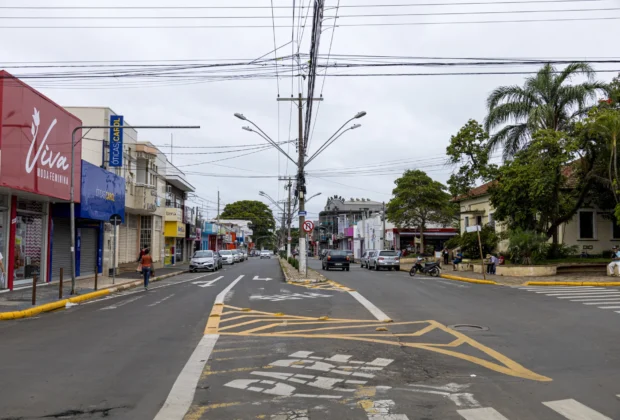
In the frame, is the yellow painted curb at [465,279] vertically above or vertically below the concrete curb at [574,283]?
below

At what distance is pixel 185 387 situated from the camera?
20.8 ft

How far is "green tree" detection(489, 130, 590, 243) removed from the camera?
85.2ft

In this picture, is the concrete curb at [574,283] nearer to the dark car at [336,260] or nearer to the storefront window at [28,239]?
the dark car at [336,260]

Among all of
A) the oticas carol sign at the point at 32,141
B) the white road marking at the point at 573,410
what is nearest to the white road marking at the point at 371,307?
the white road marking at the point at 573,410

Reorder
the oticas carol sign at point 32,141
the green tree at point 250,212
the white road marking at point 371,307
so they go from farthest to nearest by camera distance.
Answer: the green tree at point 250,212 → the oticas carol sign at point 32,141 → the white road marking at point 371,307

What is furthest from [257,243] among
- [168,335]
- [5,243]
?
[168,335]

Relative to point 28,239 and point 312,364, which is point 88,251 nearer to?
point 28,239

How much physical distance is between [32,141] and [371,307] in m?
12.7

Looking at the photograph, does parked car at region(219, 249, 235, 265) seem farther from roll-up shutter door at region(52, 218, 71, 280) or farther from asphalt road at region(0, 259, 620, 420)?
asphalt road at region(0, 259, 620, 420)

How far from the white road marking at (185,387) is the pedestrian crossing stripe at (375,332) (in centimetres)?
187

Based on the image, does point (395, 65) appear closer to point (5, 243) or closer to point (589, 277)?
point (5, 243)

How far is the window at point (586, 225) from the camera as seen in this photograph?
108ft

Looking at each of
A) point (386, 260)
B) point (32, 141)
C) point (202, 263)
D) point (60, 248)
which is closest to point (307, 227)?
point (60, 248)

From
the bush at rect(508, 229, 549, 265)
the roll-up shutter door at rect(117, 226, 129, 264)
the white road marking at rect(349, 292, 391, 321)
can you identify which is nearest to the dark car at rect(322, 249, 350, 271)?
the bush at rect(508, 229, 549, 265)
